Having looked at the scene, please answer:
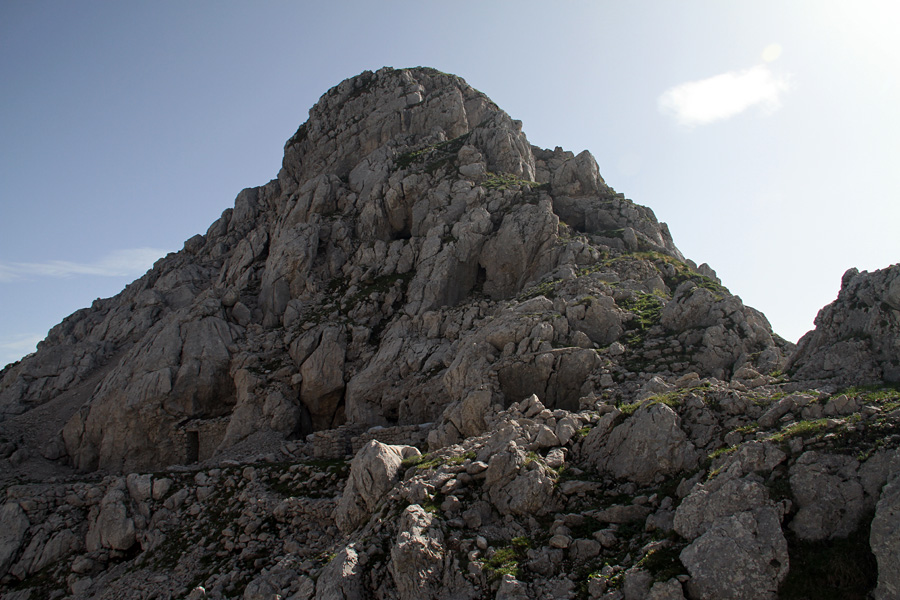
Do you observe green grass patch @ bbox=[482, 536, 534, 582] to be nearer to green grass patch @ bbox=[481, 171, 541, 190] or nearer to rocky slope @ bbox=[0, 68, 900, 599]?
rocky slope @ bbox=[0, 68, 900, 599]

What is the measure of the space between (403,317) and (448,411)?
1192 centimetres

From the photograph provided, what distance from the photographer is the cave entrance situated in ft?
110

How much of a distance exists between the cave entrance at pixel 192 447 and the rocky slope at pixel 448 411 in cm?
16

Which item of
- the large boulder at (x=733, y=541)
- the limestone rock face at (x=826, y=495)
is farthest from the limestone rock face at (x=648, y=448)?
the limestone rock face at (x=826, y=495)

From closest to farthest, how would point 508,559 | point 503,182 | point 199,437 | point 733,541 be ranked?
point 733,541, point 508,559, point 199,437, point 503,182

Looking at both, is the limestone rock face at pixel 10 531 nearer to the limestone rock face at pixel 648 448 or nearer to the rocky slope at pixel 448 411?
the rocky slope at pixel 448 411

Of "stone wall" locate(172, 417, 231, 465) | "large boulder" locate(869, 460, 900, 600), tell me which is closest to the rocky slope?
"large boulder" locate(869, 460, 900, 600)

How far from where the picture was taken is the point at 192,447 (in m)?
34.0

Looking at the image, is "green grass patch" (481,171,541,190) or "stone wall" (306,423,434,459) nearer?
"stone wall" (306,423,434,459)

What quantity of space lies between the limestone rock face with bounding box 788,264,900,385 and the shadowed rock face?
3.66 m

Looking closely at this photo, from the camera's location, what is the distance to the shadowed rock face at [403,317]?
81.0 ft

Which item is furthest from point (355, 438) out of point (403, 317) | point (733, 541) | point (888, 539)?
point (888, 539)

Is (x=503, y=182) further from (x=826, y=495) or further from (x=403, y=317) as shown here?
(x=826, y=495)

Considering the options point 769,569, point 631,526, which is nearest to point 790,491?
point 769,569
